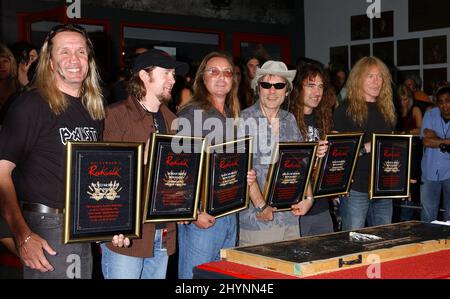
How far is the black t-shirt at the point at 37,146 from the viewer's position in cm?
273

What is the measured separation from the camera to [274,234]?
3.91m

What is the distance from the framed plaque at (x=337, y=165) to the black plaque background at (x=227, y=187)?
2.31ft

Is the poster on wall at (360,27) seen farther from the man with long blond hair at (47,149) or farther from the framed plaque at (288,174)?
the man with long blond hair at (47,149)

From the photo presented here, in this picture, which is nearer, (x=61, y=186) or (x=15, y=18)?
(x=61, y=186)

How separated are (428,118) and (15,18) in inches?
230

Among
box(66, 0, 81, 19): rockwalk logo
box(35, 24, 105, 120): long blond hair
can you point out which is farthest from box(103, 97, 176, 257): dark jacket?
box(66, 0, 81, 19): rockwalk logo

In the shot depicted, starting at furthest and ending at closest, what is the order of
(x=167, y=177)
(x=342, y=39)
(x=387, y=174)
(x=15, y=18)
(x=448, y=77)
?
(x=342, y=39), (x=448, y=77), (x=15, y=18), (x=387, y=174), (x=167, y=177)

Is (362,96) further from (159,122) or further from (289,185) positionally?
(159,122)

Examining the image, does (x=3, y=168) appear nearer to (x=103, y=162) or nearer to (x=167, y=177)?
(x=103, y=162)

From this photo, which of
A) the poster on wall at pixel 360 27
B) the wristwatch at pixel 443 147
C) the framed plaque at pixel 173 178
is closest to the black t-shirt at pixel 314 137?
the framed plaque at pixel 173 178

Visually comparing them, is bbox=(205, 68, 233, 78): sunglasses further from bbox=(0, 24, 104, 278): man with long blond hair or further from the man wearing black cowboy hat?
bbox=(0, 24, 104, 278): man with long blond hair

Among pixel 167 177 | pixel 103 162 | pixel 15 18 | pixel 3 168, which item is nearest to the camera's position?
pixel 3 168

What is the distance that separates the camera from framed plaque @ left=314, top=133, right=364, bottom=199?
4.22 metres

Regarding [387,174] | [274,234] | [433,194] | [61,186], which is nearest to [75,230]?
Result: [61,186]
